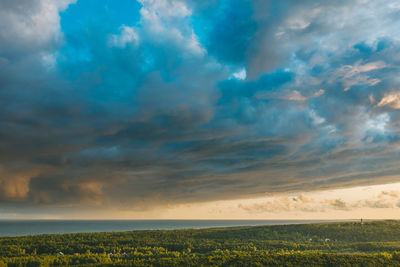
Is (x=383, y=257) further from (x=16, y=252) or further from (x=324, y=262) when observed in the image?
(x=16, y=252)

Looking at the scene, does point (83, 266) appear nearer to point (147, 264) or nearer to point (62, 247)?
point (147, 264)

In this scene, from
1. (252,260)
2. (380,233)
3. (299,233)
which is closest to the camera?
(252,260)

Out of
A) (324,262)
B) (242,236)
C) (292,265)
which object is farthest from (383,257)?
(242,236)

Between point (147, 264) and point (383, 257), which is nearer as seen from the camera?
point (147, 264)

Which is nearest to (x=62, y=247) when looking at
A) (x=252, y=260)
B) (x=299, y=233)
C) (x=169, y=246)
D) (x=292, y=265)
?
(x=169, y=246)

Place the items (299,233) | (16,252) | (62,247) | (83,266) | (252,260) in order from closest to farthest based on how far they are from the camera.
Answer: (83,266), (252,260), (16,252), (62,247), (299,233)

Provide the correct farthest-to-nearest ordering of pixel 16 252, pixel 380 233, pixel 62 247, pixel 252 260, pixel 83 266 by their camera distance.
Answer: pixel 380 233 < pixel 62 247 < pixel 16 252 < pixel 252 260 < pixel 83 266
